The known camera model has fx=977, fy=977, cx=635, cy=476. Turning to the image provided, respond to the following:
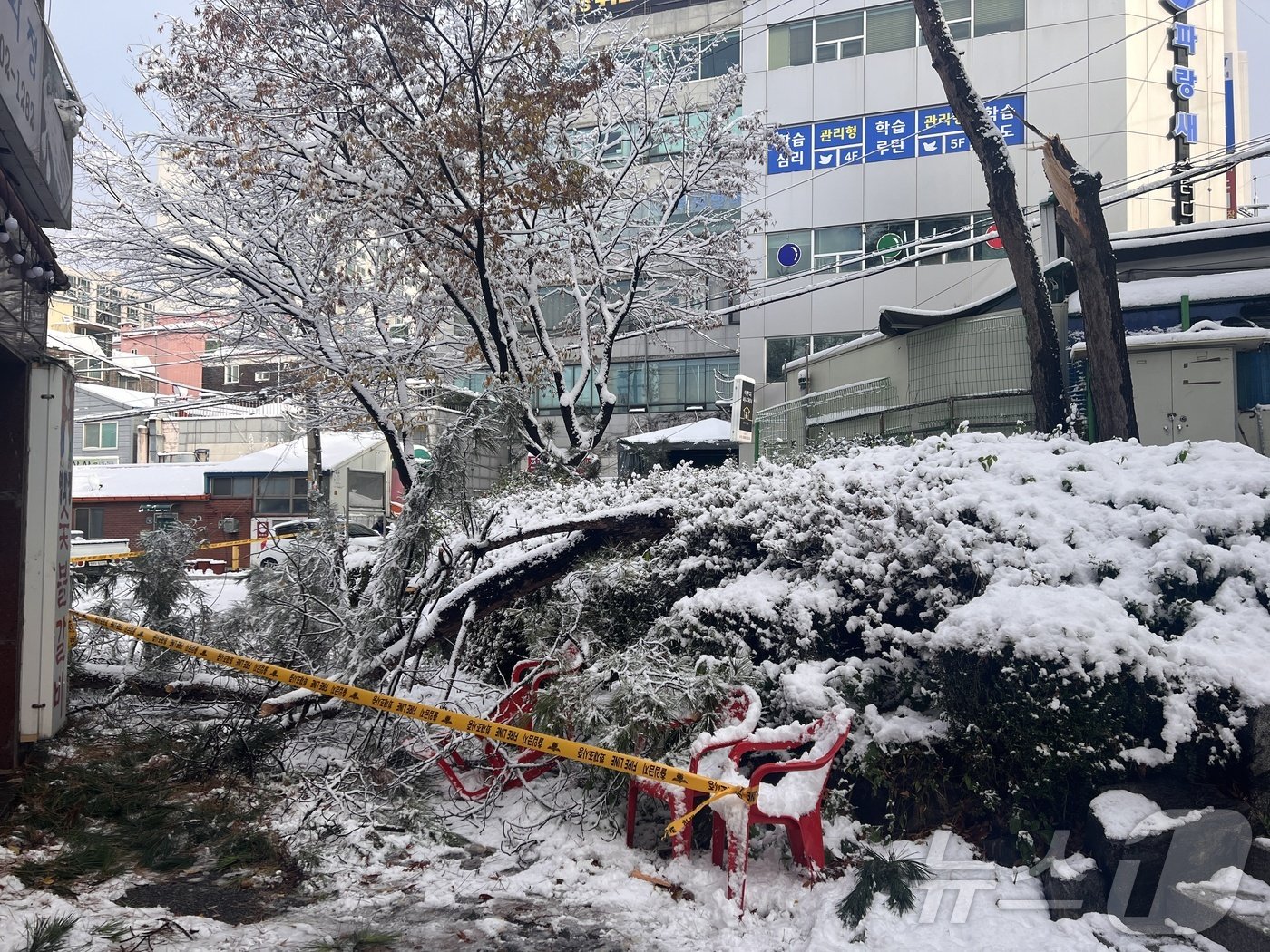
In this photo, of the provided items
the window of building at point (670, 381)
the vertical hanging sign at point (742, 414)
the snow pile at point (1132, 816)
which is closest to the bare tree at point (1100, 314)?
the snow pile at point (1132, 816)

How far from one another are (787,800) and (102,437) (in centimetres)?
4060

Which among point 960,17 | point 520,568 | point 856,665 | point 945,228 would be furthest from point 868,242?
point 856,665

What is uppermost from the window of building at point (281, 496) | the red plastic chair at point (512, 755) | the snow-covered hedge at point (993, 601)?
the window of building at point (281, 496)

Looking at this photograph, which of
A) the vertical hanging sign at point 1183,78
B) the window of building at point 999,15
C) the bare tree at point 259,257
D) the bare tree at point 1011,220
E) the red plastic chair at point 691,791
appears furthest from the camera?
the window of building at point 999,15

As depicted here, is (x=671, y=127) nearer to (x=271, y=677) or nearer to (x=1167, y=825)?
(x=271, y=677)

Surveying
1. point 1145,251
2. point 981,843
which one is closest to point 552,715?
point 981,843

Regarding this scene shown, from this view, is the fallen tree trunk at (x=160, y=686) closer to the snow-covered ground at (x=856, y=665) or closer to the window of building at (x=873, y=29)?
the snow-covered ground at (x=856, y=665)

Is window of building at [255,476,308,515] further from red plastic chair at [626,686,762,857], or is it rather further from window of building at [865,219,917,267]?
red plastic chair at [626,686,762,857]

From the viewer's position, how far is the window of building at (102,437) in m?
38.1

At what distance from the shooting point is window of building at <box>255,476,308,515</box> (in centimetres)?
2794

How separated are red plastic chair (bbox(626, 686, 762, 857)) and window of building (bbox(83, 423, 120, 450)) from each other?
128 feet

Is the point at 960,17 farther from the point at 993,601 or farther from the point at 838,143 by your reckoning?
the point at 993,601

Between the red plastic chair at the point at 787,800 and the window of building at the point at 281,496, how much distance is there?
2545cm

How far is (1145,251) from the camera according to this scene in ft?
44.5
